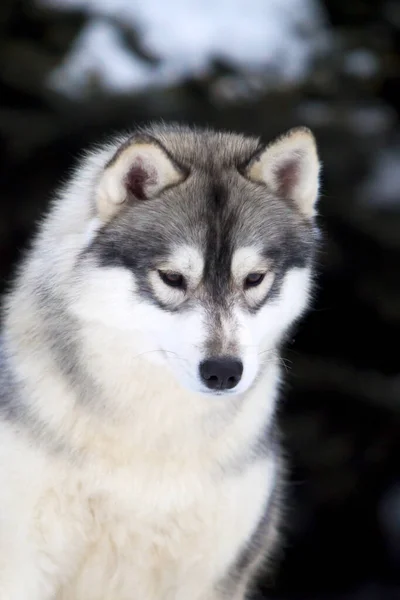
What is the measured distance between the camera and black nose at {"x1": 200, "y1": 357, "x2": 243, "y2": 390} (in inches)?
115

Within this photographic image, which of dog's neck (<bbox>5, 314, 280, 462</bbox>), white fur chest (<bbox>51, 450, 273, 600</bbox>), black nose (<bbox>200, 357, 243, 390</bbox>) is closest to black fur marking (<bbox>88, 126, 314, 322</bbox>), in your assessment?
black nose (<bbox>200, 357, 243, 390</bbox>)

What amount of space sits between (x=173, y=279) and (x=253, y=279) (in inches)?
11.0

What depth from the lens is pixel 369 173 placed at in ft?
23.3

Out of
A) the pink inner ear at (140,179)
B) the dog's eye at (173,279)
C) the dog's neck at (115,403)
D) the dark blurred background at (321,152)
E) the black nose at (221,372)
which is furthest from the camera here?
the dark blurred background at (321,152)

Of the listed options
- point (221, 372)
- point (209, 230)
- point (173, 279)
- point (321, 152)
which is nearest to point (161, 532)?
point (221, 372)

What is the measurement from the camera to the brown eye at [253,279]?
124 inches

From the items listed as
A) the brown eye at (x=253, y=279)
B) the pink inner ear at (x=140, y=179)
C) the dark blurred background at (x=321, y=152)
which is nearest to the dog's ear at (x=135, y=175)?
the pink inner ear at (x=140, y=179)

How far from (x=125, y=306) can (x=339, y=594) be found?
14.8ft

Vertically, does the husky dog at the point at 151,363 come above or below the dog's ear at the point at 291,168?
below

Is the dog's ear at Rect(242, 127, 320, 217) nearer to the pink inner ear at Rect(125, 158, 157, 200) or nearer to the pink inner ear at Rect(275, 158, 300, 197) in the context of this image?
the pink inner ear at Rect(275, 158, 300, 197)

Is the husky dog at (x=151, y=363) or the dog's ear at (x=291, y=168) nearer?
the husky dog at (x=151, y=363)

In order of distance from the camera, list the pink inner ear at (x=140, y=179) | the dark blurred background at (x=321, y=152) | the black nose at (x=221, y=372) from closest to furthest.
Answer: the black nose at (x=221, y=372) → the pink inner ear at (x=140, y=179) → the dark blurred background at (x=321, y=152)

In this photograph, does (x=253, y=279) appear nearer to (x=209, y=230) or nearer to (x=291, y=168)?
(x=209, y=230)

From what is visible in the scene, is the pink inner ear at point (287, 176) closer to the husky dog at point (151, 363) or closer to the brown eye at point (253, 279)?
the husky dog at point (151, 363)
